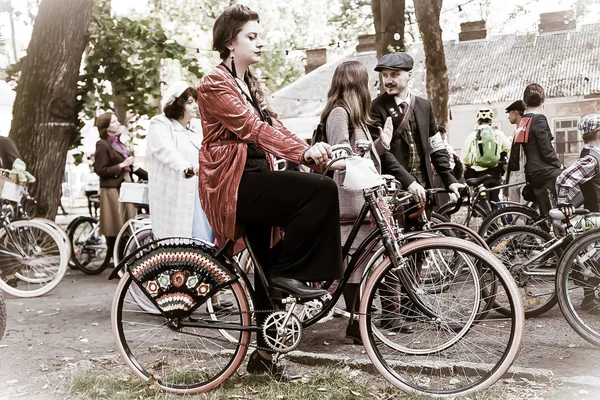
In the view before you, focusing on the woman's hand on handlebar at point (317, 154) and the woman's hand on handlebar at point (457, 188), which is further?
the woman's hand on handlebar at point (457, 188)

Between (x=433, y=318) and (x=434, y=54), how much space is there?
9984mm

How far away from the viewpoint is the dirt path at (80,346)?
4.43m

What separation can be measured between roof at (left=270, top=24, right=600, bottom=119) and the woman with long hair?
19050mm

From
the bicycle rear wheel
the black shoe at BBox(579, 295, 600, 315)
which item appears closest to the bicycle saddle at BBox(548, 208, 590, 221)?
the black shoe at BBox(579, 295, 600, 315)

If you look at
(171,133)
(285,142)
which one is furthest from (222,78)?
(171,133)

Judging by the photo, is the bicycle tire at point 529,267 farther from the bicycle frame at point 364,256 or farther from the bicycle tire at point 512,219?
the bicycle frame at point 364,256

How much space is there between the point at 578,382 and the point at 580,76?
22.2 metres

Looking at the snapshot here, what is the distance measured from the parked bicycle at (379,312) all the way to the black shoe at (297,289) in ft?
0.28

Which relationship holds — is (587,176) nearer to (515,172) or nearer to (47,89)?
(515,172)

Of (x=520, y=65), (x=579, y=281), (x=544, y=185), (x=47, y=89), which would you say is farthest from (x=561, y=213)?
(x=520, y=65)

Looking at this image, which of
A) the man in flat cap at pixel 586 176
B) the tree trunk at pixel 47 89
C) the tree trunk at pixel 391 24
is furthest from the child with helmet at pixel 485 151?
the tree trunk at pixel 47 89

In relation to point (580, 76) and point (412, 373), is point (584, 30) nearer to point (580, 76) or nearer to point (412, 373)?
point (580, 76)

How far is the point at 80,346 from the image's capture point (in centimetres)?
546

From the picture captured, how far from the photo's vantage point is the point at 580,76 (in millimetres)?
24078
